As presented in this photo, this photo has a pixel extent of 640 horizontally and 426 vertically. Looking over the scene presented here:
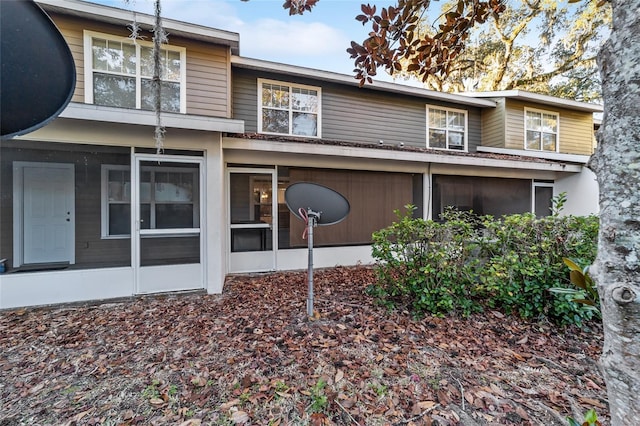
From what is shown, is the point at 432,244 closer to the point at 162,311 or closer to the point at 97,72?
the point at 162,311

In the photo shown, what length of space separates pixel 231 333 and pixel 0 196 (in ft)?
15.9

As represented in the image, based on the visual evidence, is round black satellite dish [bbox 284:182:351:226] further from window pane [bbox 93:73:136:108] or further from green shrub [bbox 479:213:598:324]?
window pane [bbox 93:73:136:108]

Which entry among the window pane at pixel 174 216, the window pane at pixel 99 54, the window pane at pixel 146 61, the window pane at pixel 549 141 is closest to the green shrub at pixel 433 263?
the window pane at pixel 174 216

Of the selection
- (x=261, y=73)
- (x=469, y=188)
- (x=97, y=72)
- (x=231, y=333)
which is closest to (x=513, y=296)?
(x=231, y=333)

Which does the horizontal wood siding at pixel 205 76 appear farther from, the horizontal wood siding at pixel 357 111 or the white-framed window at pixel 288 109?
the white-framed window at pixel 288 109

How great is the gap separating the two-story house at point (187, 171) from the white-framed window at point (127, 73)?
20mm

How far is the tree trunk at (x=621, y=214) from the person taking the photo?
1.12 m

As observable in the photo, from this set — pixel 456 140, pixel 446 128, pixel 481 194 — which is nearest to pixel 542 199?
pixel 481 194

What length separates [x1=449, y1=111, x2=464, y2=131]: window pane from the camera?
9.87 m

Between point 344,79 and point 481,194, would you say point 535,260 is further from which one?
point 344,79

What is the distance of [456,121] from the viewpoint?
9.98 metres

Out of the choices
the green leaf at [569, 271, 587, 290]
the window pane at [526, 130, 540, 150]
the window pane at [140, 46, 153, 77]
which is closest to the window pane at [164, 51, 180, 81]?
the window pane at [140, 46, 153, 77]

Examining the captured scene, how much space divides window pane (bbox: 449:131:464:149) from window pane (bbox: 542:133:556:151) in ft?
10.9

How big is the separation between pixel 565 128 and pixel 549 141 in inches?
37.5
